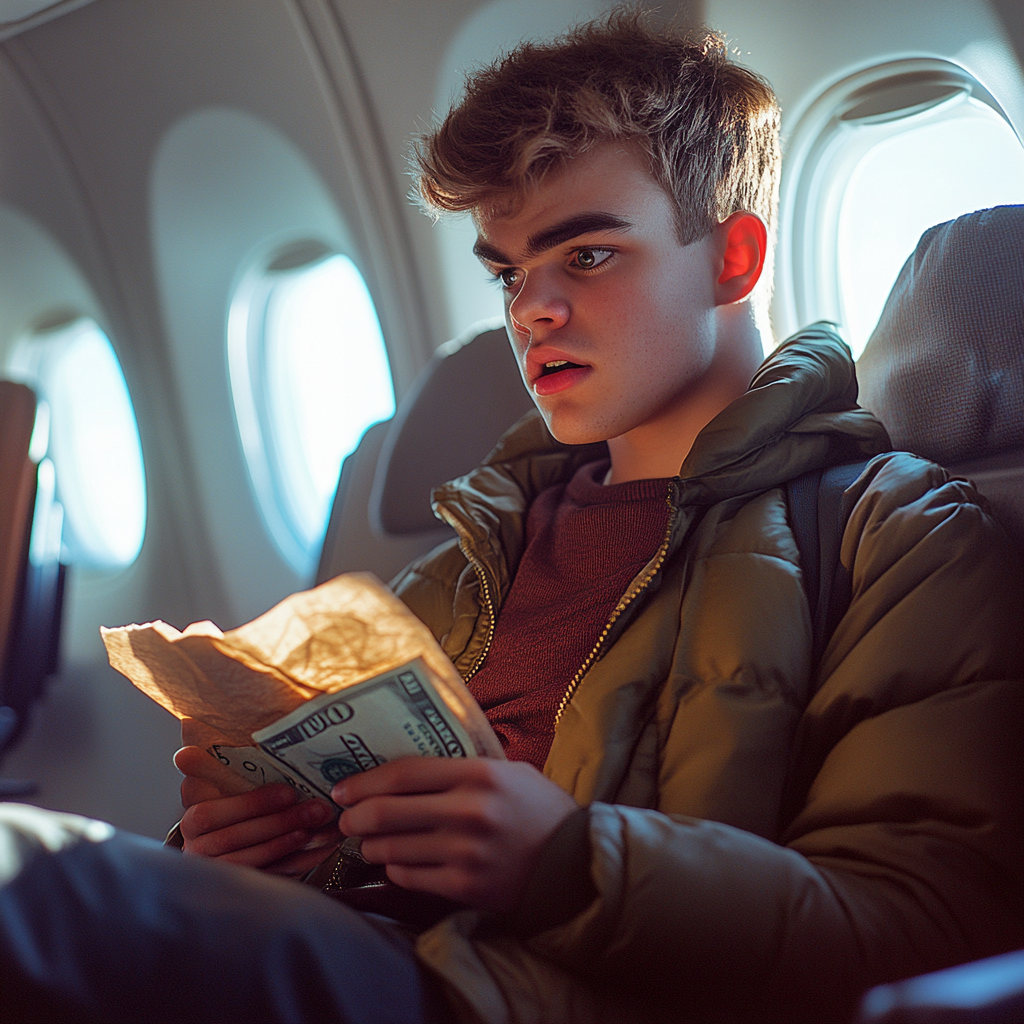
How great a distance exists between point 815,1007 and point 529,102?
3.52 feet

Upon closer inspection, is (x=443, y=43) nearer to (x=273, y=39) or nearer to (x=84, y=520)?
(x=273, y=39)

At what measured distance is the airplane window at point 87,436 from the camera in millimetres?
4238

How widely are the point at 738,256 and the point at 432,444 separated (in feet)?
2.41

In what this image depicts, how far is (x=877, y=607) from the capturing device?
883 millimetres

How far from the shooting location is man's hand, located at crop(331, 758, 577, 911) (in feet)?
2.28

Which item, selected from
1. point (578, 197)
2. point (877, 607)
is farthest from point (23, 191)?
point (877, 607)

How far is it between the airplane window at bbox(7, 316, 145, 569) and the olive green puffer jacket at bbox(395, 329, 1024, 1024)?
3.51 metres

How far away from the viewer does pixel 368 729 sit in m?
0.73

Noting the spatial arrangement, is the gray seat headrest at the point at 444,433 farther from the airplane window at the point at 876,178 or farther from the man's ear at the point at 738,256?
the airplane window at the point at 876,178

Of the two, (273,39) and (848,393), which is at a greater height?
(273,39)

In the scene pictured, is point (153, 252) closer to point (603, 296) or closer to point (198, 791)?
point (603, 296)

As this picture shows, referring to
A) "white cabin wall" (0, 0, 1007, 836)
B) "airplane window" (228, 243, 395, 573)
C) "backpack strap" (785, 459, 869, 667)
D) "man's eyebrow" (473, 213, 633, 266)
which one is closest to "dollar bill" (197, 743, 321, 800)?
"backpack strap" (785, 459, 869, 667)

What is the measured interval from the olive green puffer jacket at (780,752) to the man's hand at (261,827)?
0.86 ft

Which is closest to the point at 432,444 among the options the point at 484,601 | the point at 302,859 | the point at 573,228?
the point at 484,601
